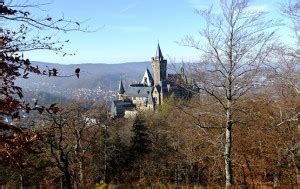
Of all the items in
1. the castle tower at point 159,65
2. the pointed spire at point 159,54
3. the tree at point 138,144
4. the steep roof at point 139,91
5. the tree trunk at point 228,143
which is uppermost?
the pointed spire at point 159,54

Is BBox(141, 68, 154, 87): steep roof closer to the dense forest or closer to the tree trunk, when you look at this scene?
the dense forest

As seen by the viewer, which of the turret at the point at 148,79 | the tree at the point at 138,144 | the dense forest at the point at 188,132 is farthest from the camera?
the turret at the point at 148,79

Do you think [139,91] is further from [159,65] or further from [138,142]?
[138,142]

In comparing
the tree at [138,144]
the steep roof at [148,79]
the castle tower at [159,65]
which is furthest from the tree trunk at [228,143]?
the steep roof at [148,79]

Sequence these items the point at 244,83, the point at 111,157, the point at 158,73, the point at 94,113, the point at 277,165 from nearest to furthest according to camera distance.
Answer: the point at 244,83 → the point at 277,165 → the point at 94,113 → the point at 111,157 → the point at 158,73

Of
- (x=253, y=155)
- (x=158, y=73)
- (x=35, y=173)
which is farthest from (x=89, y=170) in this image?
(x=158, y=73)

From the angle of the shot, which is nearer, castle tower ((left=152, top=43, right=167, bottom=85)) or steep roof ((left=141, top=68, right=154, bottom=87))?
castle tower ((left=152, top=43, right=167, bottom=85))

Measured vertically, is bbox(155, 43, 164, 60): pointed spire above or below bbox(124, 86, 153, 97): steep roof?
above

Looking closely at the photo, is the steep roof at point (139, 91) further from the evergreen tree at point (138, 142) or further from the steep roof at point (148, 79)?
the evergreen tree at point (138, 142)

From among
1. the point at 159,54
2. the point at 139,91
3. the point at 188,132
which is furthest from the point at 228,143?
the point at 139,91

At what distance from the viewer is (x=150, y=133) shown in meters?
37.7

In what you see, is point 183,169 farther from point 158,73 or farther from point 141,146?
point 158,73

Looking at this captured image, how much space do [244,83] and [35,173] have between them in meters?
20.5

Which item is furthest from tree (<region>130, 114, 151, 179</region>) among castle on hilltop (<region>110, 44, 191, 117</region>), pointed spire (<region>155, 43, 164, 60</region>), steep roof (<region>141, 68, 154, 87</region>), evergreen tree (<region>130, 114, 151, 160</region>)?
steep roof (<region>141, 68, 154, 87</region>)
